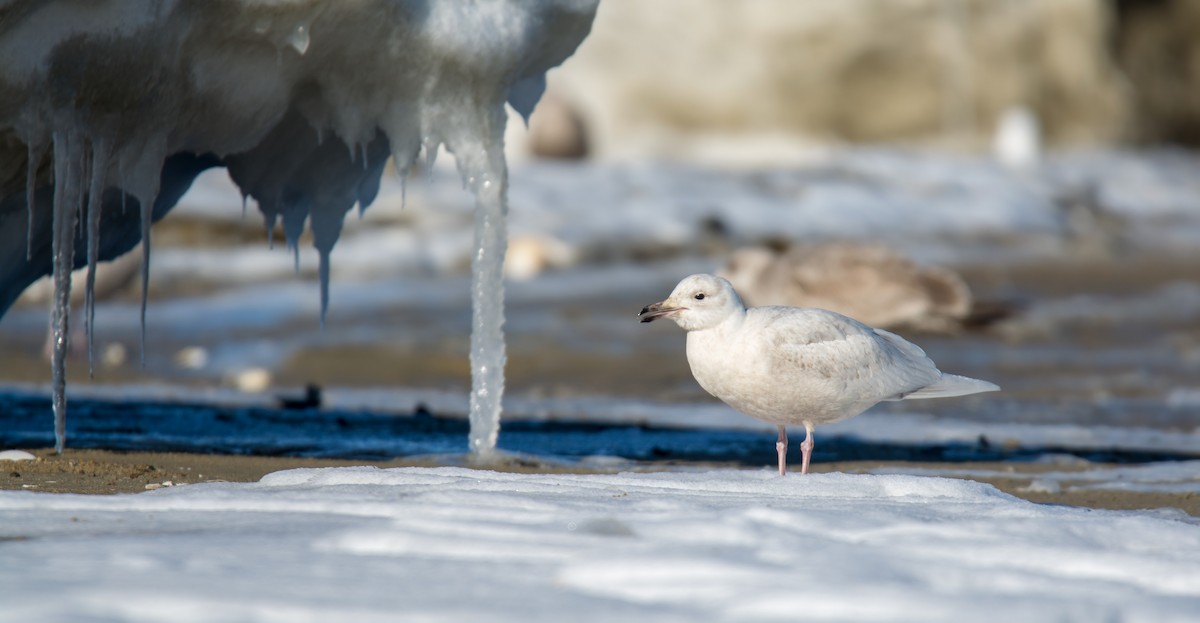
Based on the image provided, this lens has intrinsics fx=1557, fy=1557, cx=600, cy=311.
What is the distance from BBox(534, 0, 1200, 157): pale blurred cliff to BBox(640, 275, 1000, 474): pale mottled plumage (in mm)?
25450

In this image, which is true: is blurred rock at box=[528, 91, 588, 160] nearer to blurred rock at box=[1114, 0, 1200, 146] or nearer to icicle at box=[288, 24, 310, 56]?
blurred rock at box=[1114, 0, 1200, 146]

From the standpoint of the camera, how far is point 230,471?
15.2ft

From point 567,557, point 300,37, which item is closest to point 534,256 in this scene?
point 300,37

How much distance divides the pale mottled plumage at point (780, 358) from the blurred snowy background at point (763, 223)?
1756 millimetres

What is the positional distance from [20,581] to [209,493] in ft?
3.01

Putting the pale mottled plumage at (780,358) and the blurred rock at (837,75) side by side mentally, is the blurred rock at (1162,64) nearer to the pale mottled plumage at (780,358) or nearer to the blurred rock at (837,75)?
the blurred rock at (837,75)

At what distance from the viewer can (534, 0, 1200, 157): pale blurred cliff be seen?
1197 inches

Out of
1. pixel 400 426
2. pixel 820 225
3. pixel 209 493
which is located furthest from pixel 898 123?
pixel 209 493

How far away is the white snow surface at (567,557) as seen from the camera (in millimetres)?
2734

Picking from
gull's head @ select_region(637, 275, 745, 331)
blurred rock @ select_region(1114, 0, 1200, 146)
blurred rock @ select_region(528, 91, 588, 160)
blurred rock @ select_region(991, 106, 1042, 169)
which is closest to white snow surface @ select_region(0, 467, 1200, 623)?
gull's head @ select_region(637, 275, 745, 331)

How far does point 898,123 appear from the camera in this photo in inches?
1224

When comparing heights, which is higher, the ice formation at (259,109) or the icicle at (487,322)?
the ice formation at (259,109)

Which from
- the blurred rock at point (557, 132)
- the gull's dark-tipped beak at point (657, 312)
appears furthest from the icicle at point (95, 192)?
the blurred rock at point (557, 132)

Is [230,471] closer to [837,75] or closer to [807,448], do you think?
[807,448]
